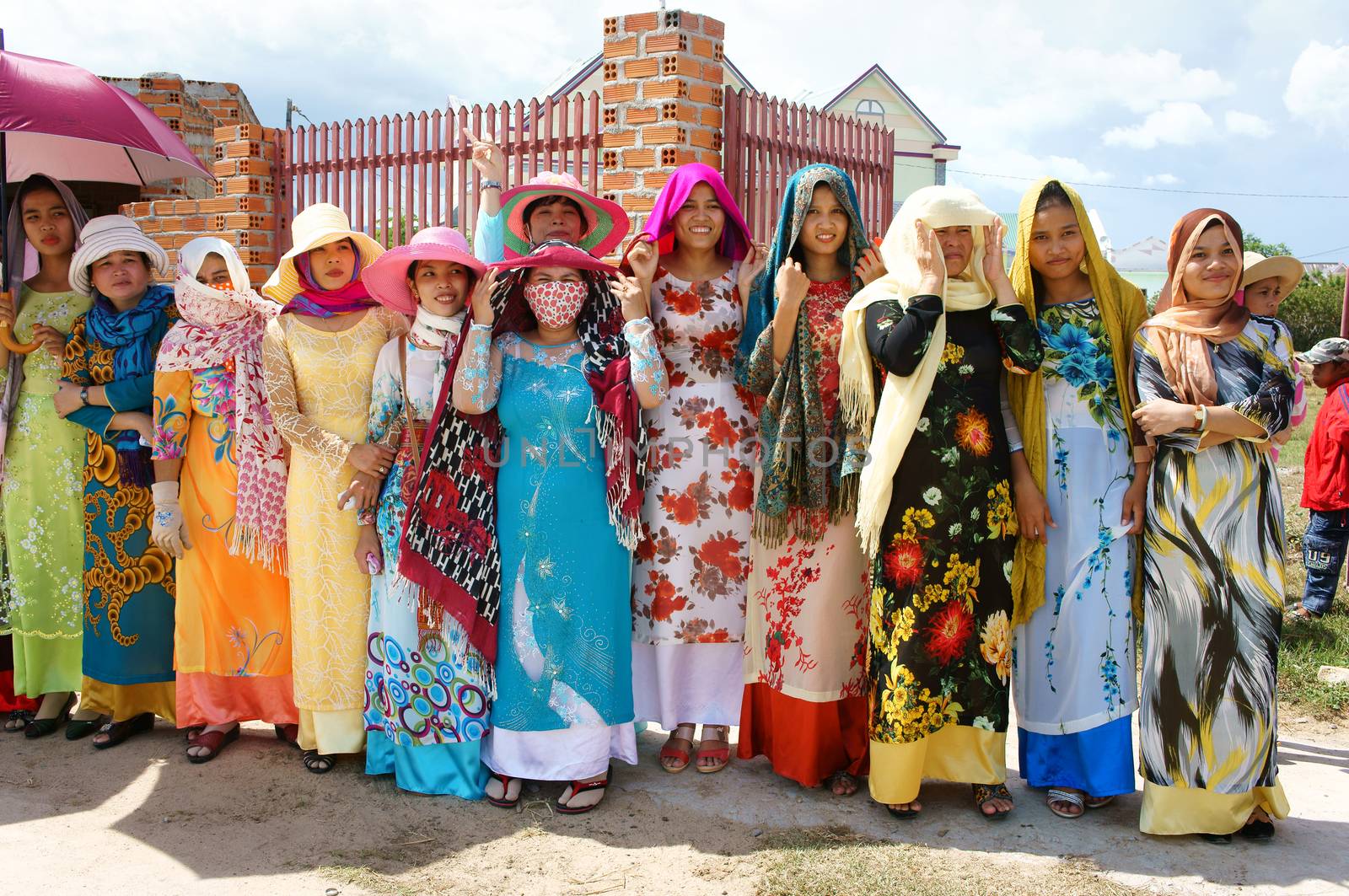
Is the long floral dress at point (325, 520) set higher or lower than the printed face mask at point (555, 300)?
lower

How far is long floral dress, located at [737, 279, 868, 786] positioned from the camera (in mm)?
3434

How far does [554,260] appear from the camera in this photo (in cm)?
337

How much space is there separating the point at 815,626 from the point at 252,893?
1827 mm

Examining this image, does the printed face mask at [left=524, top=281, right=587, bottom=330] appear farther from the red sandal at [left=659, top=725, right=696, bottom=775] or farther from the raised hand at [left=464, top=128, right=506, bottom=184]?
the red sandal at [left=659, top=725, right=696, bottom=775]

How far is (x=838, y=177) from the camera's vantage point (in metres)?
3.38

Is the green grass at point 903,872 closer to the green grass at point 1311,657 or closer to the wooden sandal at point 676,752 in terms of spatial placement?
the wooden sandal at point 676,752

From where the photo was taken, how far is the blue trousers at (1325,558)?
5.61 metres

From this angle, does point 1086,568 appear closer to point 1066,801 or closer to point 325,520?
point 1066,801

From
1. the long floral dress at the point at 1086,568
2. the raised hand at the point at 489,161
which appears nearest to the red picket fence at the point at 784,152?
the raised hand at the point at 489,161

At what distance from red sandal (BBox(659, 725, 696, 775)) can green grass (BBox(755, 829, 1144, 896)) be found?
2.07ft

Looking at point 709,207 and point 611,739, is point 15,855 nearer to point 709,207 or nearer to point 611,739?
point 611,739

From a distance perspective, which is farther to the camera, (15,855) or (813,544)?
(813,544)

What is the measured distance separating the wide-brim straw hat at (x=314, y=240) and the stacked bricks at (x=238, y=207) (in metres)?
4.48

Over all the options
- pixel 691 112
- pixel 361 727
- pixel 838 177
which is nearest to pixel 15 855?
pixel 361 727
